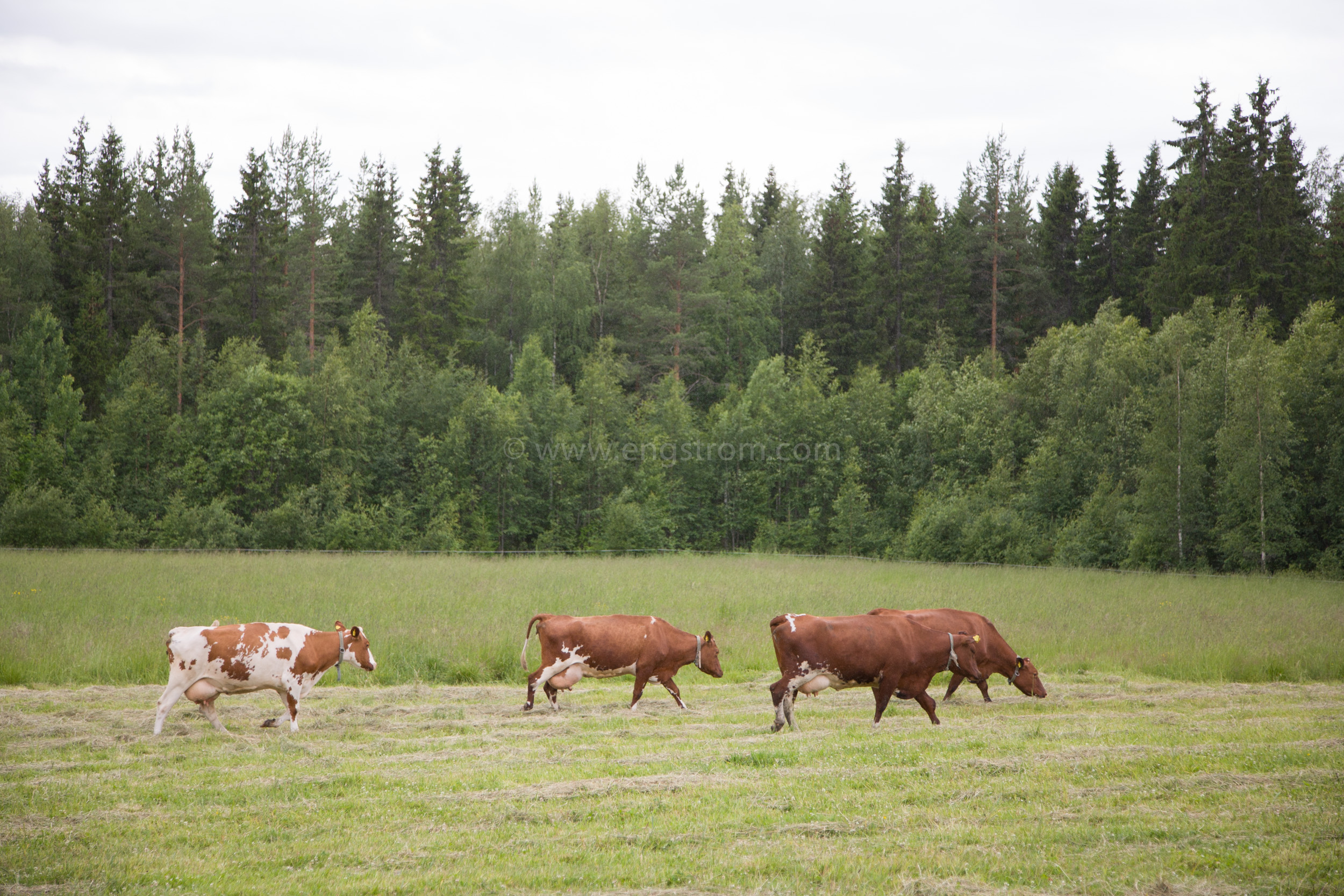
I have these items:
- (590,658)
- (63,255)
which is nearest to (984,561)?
(590,658)

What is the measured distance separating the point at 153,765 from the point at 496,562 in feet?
89.1

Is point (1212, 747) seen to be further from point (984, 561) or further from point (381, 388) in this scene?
point (381, 388)

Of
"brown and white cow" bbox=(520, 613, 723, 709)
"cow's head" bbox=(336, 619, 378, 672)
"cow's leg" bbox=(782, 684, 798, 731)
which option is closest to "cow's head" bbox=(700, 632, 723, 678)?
"brown and white cow" bbox=(520, 613, 723, 709)

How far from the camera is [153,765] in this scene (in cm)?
960

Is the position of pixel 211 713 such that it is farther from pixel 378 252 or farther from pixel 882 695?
pixel 378 252

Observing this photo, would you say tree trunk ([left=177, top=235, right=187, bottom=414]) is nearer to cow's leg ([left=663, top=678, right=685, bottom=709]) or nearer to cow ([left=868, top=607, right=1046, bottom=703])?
cow's leg ([left=663, top=678, right=685, bottom=709])

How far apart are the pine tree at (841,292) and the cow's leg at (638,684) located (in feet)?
172

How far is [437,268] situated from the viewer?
61875mm

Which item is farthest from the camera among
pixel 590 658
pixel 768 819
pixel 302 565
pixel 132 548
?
pixel 132 548

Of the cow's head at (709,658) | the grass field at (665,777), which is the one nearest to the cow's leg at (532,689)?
the grass field at (665,777)

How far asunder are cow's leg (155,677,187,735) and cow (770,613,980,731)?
710 cm

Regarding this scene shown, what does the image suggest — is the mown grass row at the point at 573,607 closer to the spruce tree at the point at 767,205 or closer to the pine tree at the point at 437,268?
the pine tree at the point at 437,268

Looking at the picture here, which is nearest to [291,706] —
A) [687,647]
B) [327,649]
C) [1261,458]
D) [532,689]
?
[327,649]

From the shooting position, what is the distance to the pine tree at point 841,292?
6431cm
